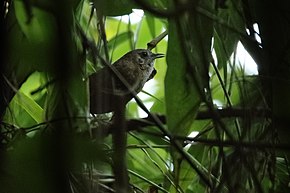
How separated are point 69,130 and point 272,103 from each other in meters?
0.14

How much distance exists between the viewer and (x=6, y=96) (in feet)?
1.77

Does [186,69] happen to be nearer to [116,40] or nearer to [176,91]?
[176,91]

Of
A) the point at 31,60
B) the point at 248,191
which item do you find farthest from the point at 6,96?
the point at 248,191

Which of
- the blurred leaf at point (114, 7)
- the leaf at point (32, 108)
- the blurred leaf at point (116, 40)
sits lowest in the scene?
the leaf at point (32, 108)

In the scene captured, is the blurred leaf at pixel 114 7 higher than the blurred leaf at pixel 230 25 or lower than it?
higher

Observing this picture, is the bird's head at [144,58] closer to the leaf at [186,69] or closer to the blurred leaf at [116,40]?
the blurred leaf at [116,40]

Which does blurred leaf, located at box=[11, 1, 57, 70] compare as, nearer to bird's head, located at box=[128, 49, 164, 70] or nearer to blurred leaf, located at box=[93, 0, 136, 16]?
blurred leaf, located at box=[93, 0, 136, 16]

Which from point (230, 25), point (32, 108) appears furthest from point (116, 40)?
point (230, 25)

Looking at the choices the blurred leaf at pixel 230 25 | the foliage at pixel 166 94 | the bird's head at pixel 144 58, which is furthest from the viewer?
the bird's head at pixel 144 58

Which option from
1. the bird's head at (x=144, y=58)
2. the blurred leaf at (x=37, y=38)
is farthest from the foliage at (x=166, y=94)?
the bird's head at (x=144, y=58)

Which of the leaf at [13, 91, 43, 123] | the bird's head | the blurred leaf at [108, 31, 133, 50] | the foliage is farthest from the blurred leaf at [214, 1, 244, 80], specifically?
the bird's head

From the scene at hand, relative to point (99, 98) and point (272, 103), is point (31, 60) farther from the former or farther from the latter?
point (272, 103)

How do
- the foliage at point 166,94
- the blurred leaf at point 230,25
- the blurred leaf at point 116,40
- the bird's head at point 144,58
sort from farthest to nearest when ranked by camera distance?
the bird's head at point 144,58 → the blurred leaf at point 116,40 → the blurred leaf at point 230,25 → the foliage at point 166,94

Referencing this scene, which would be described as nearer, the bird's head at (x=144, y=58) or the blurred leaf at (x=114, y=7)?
the blurred leaf at (x=114, y=7)
